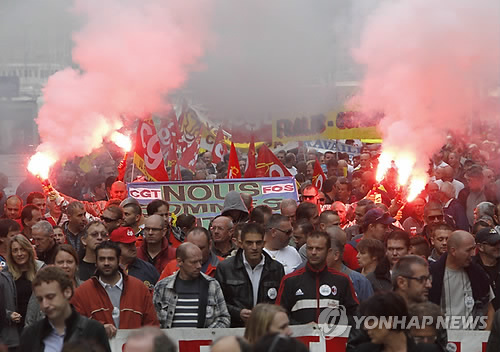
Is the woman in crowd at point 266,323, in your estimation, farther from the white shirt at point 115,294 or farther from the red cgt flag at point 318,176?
the red cgt flag at point 318,176

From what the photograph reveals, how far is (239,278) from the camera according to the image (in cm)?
848

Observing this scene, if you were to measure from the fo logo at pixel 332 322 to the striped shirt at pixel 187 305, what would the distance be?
99 cm

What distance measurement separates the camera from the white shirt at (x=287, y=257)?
Result: 960cm

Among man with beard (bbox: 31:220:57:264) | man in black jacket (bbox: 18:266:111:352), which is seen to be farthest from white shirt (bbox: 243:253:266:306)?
man in black jacket (bbox: 18:266:111:352)

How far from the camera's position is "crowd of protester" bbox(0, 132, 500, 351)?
19.7 feet

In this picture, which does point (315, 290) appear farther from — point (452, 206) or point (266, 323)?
point (452, 206)

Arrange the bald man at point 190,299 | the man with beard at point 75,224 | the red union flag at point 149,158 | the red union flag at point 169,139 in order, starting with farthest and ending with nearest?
the red union flag at point 169,139
the red union flag at point 149,158
the man with beard at point 75,224
the bald man at point 190,299

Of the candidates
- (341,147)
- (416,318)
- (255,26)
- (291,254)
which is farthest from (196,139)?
(416,318)

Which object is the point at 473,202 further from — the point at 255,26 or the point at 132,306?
the point at 132,306

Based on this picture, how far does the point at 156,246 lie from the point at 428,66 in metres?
5.85

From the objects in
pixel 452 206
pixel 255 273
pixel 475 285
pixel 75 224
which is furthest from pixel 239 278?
pixel 452 206

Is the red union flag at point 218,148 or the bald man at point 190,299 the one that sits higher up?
the red union flag at point 218,148

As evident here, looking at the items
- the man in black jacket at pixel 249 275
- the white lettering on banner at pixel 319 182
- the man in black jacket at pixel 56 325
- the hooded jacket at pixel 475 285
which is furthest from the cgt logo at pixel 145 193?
the man in black jacket at pixel 56 325

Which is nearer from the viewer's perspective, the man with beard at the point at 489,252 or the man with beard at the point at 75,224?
the man with beard at the point at 489,252
